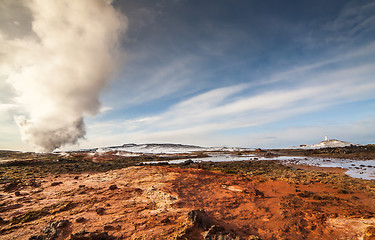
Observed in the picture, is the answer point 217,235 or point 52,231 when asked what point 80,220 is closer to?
point 52,231

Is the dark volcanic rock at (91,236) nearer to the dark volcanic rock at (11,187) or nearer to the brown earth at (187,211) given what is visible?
the brown earth at (187,211)

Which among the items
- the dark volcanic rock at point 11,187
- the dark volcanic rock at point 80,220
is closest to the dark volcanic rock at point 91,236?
the dark volcanic rock at point 80,220

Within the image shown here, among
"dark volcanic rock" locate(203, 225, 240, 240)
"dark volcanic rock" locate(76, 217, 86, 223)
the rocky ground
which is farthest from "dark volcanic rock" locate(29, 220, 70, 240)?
"dark volcanic rock" locate(203, 225, 240, 240)

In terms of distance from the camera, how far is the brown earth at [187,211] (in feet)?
21.6

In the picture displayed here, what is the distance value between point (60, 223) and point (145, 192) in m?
5.39

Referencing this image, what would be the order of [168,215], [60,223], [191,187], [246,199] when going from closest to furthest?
1. [60,223]
2. [168,215]
3. [246,199]
4. [191,187]

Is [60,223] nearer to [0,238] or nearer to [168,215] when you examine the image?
[0,238]

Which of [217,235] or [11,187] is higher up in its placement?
[217,235]

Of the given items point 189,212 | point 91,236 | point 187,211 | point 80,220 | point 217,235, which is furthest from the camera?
point 187,211

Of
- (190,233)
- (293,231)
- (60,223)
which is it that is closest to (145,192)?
(60,223)

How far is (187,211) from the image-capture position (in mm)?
8430

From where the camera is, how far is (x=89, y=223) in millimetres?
7449

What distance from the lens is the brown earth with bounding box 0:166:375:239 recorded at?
659 centimetres

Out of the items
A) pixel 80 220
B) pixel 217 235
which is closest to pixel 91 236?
pixel 80 220
